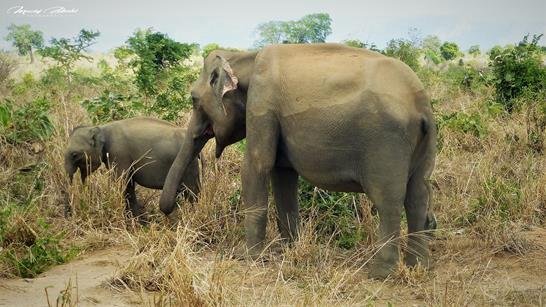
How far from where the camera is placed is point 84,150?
8.59 metres

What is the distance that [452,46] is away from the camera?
37.0 m

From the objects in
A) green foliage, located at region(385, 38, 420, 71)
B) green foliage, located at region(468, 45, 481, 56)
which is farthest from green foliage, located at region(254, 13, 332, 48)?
green foliage, located at region(385, 38, 420, 71)

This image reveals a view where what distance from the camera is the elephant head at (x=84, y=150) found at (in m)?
8.61

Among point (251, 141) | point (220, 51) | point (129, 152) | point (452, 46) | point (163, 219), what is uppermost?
point (220, 51)

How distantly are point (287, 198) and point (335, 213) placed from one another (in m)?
0.68

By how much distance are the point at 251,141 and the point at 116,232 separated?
164 cm

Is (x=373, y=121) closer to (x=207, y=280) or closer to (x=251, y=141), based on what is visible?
(x=251, y=141)

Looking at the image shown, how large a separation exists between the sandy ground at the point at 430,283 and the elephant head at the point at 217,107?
3.45 ft

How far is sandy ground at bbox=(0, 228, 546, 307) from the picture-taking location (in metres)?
5.54

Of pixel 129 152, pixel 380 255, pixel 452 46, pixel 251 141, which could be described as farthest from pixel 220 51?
pixel 452 46

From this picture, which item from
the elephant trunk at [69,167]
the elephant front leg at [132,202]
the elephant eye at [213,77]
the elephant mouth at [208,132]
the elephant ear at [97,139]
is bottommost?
the elephant front leg at [132,202]

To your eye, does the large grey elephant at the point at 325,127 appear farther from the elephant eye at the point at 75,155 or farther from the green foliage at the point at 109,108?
the green foliage at the point at 109,108

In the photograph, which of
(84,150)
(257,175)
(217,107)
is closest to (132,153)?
(84,150)

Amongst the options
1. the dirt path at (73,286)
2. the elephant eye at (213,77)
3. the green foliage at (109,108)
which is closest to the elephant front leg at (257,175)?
the elephant eye at (213,77)
